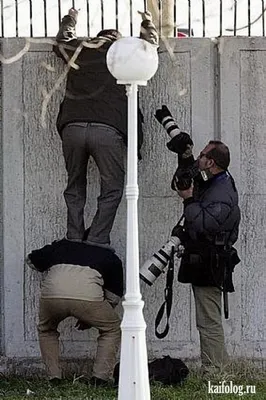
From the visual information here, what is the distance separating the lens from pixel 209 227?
26.7 feet

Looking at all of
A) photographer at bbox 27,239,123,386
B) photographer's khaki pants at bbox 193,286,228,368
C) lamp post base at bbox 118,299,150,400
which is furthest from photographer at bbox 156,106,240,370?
lamp post base at bbox 118,299,150,400

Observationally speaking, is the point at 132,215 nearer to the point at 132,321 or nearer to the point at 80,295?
the point at 132,321

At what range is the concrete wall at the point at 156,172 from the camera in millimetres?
8938

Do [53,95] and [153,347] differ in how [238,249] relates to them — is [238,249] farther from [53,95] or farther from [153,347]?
[53,95]

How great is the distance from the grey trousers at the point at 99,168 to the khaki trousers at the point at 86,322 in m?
0.66

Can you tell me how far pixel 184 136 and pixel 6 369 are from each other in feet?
7.57

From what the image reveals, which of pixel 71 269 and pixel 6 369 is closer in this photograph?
pixel 71 269

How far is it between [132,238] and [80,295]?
1.07 metres

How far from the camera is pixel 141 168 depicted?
8977 millimetres

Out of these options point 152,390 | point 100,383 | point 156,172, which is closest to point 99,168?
point 156,172

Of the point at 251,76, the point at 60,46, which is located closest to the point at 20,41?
the point at 60,46

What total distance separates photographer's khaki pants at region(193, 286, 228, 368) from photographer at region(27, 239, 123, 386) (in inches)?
23.8

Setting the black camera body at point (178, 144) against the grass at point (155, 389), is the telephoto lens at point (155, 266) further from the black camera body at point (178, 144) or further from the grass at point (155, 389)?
the grass at point (155, 389)

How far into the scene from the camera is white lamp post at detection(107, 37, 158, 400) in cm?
706
